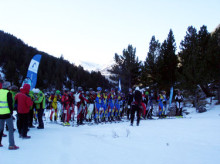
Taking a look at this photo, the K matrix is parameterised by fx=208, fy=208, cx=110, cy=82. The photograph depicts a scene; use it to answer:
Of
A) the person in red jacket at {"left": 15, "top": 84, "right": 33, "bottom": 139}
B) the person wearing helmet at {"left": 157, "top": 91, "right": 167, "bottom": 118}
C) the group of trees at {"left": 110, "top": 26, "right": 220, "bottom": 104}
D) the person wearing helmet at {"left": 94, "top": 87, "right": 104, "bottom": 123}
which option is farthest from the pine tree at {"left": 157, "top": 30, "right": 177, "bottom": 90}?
the person in red jacket at {"left": 15, "top": 84, "right": 33, "bottom": 139}

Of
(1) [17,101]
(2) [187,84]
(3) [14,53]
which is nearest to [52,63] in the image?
(3) [14,53]

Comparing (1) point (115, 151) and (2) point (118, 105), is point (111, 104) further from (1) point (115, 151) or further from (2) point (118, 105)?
(1) point (115, 151)

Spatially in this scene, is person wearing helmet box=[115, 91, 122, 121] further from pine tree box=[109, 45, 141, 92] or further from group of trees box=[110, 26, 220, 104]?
pine tree box=[109, 45, 141, 92]

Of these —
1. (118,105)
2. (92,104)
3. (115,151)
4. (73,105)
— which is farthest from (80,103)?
(115,151)

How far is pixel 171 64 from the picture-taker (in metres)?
31.6

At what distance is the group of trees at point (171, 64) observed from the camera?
22.6 m

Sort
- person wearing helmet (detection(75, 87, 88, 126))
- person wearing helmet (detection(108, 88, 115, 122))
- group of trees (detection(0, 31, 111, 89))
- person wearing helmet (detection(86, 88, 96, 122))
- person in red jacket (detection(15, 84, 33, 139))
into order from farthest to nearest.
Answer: group of trees (detection(0, 31, 111, 89))
person wearing helmet (detection(108, 88, 115, 122))
person wearing helmet (detection(86, 88, 96, 122))
person wearing helmet (detection(75, 87, 88, 126))
person in red jacket (detection(15, 84, 33, 139))

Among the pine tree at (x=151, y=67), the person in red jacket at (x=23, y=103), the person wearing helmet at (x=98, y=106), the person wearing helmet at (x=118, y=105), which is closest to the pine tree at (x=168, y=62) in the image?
the pine tree at (x=151, y=67)

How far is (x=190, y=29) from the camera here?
27422 millimetres

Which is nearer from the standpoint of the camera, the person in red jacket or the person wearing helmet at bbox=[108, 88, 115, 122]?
the person in red jacket

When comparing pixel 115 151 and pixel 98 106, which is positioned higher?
pixel 98 106

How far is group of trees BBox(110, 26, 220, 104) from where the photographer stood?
74.2 ft

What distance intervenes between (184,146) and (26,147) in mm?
4513

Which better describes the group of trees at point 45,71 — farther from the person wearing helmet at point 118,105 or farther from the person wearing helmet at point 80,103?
the person wearing helmet at point 80,103
